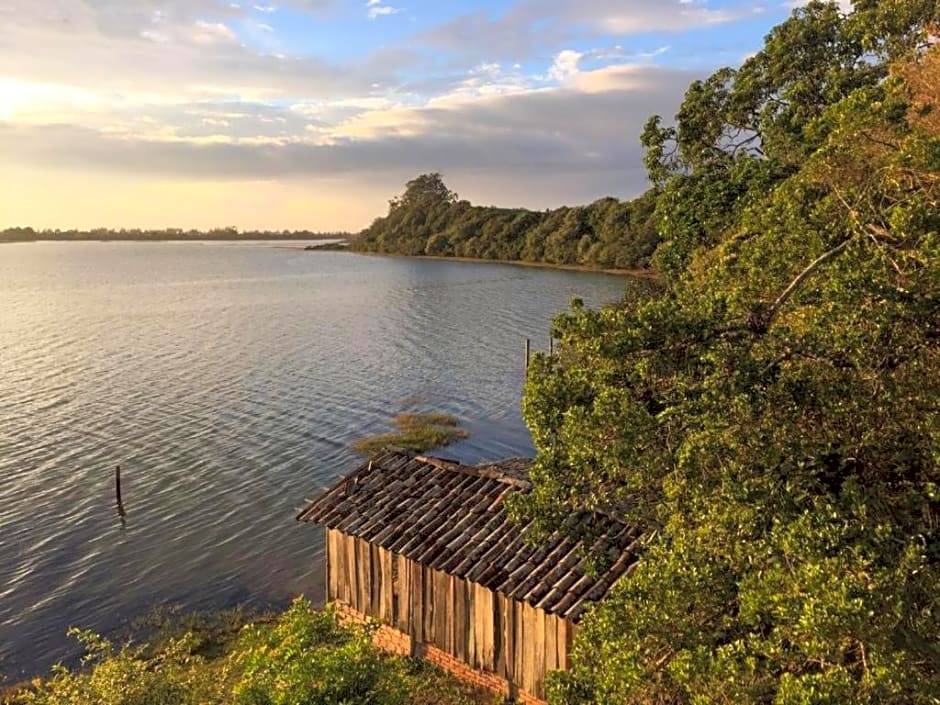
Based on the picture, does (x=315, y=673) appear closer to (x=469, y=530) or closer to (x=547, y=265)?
(x=469, y=530)

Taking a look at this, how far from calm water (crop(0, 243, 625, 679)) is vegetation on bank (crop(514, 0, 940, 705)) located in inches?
719

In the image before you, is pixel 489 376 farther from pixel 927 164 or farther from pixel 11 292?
pixel 11 292

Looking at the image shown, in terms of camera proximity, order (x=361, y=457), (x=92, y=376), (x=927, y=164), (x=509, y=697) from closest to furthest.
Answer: (x=927, y=164), (x=509, y=697), (x=361, y=457), (x=92, y=376)

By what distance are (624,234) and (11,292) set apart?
328 feet

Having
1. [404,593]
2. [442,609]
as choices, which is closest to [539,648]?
[442,609]

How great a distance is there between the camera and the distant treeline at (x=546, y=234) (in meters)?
124

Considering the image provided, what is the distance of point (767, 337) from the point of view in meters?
8.82

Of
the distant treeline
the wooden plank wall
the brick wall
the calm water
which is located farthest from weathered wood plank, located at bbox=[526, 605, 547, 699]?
the distant treeline

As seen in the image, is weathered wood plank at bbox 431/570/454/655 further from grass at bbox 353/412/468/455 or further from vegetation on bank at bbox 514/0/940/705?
grass at bbox 353/412/468/455

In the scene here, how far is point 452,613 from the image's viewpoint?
1705 centimetres

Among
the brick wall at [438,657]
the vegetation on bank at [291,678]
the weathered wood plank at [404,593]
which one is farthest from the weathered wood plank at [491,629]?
the vegetation on bank at [291,678]

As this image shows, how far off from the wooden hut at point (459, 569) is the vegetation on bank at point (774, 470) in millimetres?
4361

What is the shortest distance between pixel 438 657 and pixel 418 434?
22.8 meters

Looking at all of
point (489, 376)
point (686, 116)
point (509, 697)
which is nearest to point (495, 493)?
point (509, 697)
